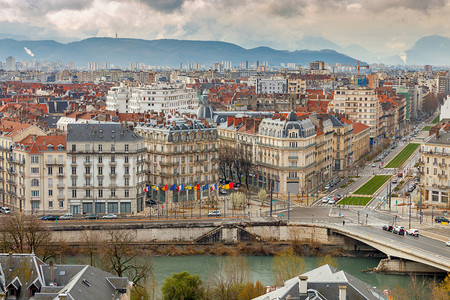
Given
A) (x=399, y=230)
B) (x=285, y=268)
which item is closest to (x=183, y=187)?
(x=399, y=230)

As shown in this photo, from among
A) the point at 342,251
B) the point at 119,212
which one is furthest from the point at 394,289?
the point at 119,212

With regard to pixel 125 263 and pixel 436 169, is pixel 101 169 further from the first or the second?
pixel 436 169

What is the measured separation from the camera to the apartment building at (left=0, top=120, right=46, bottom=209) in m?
74.8

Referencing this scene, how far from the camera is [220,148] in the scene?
92.6 meters

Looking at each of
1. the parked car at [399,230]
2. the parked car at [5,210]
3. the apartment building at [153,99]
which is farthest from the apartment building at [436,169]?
the apartment building at [153,99]

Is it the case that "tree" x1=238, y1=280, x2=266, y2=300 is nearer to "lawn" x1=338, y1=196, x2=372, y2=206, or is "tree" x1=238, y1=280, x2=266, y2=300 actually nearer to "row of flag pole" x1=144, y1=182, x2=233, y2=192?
"row of flag pole" x1=144, y1=182, x2=233, y2=192

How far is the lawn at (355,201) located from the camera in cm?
8088

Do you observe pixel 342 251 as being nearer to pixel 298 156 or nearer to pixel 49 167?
pixel 298 156

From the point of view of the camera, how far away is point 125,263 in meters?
59.7

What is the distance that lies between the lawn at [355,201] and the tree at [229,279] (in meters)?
22.2

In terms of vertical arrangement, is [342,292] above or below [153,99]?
below

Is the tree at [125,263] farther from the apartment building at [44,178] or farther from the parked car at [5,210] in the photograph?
the parked car at [5,210]

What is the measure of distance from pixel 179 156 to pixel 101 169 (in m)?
10.00

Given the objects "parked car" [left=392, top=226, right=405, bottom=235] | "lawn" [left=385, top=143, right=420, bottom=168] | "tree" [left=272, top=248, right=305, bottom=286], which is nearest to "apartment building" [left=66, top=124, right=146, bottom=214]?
"tree" [left=272, top=248, right=305, bottom=286]
